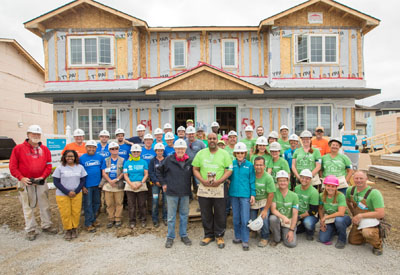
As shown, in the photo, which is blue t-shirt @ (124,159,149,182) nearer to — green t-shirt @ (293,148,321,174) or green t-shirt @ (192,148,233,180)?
green t-shirt @ (192,148,233,180)

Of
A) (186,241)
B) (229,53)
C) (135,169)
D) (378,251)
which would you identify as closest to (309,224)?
(378,251)

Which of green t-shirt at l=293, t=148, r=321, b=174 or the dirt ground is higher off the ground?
green t-shirt at l=293, t=148, r=321, b=174

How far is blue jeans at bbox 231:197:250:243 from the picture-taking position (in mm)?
4161

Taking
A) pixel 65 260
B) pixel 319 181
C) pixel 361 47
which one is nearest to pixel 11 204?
pixel 65 260

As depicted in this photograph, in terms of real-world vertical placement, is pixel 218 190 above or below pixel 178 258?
above

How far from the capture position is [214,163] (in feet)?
13.8

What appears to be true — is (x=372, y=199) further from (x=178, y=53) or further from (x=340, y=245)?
(x=178, y=53)

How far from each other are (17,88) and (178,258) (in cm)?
1895

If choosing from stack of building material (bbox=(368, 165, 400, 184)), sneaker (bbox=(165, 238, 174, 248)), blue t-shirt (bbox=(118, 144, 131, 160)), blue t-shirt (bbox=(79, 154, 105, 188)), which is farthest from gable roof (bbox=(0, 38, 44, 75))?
stack of building material (bbox=(368, 165, 400, 184))

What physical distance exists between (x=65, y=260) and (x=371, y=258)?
5.03 m

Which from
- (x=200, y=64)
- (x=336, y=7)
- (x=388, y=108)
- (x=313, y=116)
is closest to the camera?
(x=336, y=7)

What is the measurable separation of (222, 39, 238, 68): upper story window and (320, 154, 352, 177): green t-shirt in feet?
27.5

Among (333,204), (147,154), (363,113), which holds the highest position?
(363,113)

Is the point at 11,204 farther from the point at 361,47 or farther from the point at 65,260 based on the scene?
the point at 361,47
